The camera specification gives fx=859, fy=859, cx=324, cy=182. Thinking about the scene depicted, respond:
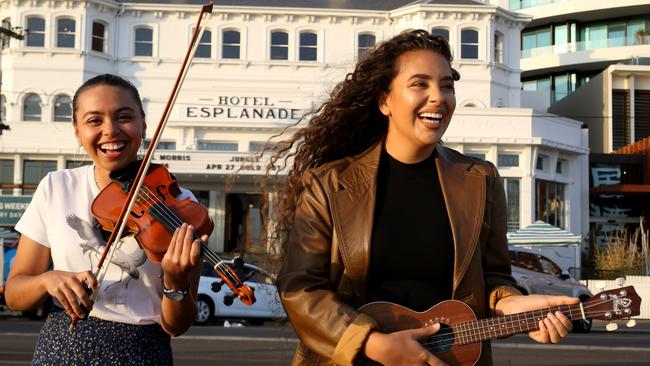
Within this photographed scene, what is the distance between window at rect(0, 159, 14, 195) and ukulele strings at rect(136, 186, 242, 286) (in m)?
35.6

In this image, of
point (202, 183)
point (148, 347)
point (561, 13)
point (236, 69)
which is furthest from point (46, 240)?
point (561, 13)

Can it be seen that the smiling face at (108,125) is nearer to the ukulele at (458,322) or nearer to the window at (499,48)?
the ukulele at (458,322)

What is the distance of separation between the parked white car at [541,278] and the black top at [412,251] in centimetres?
1777

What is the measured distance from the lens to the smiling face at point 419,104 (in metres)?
3.21

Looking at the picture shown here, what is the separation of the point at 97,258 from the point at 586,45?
62.3m

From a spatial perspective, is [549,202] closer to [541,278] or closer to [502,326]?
[541,278]

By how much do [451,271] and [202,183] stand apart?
34.6 meters

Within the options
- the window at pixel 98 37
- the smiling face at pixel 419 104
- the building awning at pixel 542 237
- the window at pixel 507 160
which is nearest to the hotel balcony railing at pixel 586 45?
the window at pixel 507 160

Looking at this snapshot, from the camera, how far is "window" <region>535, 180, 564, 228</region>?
37844 millimetres

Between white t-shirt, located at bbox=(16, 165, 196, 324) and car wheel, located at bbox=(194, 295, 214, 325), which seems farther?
car wheel, located at bbox=(194, 295, 214, 325)

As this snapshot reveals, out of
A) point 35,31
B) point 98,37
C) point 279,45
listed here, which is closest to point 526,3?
point 279,45

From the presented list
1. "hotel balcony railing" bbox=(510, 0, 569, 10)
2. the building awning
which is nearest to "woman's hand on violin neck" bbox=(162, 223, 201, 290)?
the building awning

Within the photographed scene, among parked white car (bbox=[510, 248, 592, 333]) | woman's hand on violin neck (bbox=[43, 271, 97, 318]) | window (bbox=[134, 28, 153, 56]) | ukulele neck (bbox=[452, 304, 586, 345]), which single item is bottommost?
parked white car (bbox=[510, 248, 592, 333])

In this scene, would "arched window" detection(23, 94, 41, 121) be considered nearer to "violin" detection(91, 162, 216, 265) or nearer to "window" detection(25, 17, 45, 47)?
"window" detection(25, 17, 45, 47)
